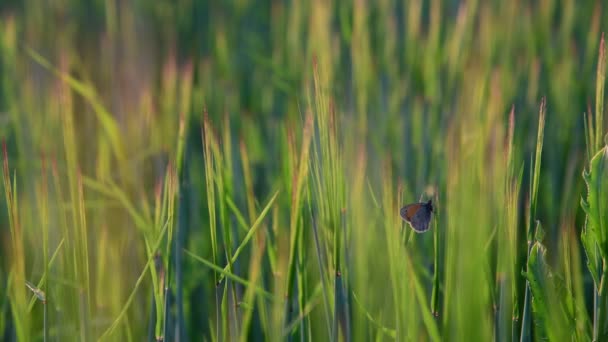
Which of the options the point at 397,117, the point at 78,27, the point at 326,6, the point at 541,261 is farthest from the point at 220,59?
the point at 541,261

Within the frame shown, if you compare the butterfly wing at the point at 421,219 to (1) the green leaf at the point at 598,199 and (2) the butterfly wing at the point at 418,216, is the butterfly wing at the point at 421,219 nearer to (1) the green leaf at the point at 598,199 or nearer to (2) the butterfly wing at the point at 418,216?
(2) the butterfly wing at the point at 418,216

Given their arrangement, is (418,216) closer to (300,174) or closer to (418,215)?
(418,215)

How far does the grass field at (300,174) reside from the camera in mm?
689

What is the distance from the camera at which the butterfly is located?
2.31ft

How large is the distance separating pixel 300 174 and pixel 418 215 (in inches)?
4.7

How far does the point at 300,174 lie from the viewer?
2.24 feet

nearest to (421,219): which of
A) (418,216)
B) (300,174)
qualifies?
(418,216)

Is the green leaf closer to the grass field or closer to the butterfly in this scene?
the grass field

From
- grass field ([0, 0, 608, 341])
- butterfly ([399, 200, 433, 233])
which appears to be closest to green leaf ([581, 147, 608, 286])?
grass field ([0, 0, 608, 341])

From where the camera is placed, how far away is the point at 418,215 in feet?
2.34

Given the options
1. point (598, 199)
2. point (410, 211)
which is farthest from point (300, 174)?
point (598, 199)

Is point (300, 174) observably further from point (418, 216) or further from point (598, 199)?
point (598, 199)

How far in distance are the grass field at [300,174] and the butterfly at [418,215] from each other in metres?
0.02

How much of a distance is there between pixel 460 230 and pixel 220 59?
806 millimetres
